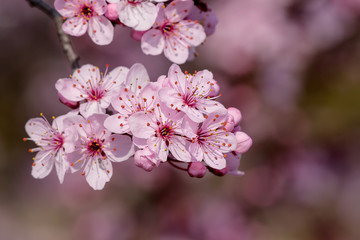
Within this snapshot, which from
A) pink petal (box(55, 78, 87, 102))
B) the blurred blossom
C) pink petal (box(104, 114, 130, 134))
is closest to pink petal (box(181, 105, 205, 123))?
pink petal (box(104, 114, 130, 134))

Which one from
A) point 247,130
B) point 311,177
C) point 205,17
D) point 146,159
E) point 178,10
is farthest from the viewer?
point 311,177

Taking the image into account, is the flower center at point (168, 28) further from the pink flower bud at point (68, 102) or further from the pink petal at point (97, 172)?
the pink petal at point (97, 172)

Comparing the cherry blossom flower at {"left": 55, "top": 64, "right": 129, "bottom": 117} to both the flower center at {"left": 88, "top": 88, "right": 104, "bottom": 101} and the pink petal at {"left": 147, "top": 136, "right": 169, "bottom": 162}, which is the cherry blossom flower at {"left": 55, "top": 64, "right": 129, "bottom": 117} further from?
the pink petal at {"left": 147, "top": 136, "right": 169, "bottom": 162}

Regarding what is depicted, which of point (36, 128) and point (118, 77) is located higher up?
point (118, 77)

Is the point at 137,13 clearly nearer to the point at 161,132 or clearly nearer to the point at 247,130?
the point at 161,132

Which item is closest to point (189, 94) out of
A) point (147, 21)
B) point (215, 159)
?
point (215, 159)

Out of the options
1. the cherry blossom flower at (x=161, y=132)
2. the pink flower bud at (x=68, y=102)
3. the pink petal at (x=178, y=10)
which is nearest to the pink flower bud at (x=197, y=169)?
the cherry blossom flower at (x=161, y=132)

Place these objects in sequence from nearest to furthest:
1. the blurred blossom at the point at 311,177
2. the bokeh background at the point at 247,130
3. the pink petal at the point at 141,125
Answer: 1. the pink petal at the point at 141,125
2. the bokeh background at the point at 247,130
3. the blurred blossom at the point at 311,177
